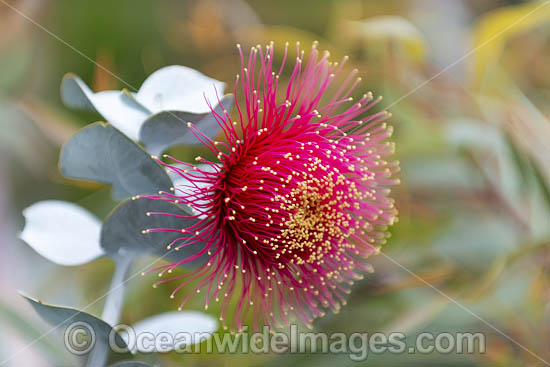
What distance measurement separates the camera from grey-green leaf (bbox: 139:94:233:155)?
0.96 feet

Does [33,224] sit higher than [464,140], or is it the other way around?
[464,140]

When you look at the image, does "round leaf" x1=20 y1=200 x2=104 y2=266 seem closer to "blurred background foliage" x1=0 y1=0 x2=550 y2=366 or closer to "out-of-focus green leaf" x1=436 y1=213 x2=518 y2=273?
"blurred background foliage" x1=0 y1=0 x2=550 y2=366

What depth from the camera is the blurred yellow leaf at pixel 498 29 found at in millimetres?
506

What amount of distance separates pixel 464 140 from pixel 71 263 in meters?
0.37

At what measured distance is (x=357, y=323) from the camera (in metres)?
0.47

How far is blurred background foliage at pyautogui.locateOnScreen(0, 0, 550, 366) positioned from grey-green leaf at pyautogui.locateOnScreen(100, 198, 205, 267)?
5.0 inches

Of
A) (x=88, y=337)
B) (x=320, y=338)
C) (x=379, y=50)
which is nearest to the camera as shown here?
(x=88, y=337)

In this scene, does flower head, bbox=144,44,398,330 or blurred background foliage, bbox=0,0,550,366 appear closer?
flower head, bbox=144,44,398,330

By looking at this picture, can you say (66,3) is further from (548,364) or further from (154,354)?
(548,364)

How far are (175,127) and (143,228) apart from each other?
0.06 m

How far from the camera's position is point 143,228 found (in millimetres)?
297

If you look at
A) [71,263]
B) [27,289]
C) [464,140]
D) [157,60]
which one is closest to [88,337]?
[71,263]

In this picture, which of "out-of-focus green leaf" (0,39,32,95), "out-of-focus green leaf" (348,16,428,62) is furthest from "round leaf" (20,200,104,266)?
"out-of-focus green leaf" (348,16,428,62)
